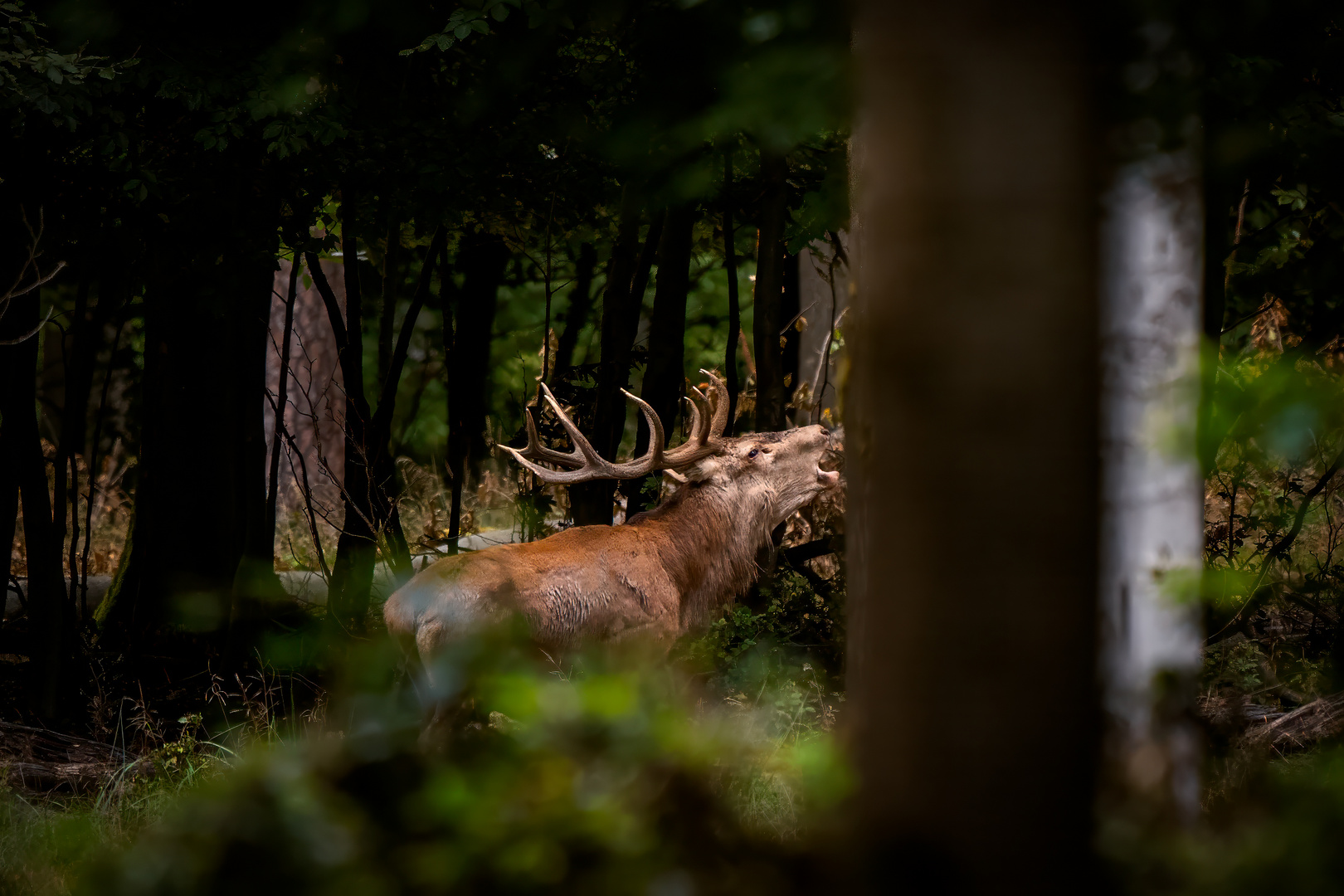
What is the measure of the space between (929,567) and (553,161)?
543 centimetres

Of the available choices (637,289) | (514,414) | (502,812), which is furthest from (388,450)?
(502,812)

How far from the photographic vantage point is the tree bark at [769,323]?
22.2 feet

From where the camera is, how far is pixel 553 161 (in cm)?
635

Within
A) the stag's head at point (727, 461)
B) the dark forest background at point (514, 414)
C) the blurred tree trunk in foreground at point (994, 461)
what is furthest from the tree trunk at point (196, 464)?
the blurred tree trunk in foreground at point (994, 461)

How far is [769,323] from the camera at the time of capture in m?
6.87

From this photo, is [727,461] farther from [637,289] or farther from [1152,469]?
[1152,469]

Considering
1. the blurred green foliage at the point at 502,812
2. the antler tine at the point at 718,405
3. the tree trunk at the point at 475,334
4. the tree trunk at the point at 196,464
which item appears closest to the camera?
the blurred green foliage at the point at 502,812

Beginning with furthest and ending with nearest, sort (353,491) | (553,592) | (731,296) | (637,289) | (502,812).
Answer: (731,296)
(637,289)
(353,491)
(553,592)
(502,812)

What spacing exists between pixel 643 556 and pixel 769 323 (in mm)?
2322

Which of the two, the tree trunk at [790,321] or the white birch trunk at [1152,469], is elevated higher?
the tree trunk at [790,321]

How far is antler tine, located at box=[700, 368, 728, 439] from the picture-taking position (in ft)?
18.4

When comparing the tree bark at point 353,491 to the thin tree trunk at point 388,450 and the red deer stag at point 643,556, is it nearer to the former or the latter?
the thin tree trunk at point 388,450

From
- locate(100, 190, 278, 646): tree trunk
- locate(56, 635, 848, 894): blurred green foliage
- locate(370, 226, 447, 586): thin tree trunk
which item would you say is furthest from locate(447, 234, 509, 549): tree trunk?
locate(56, 635, 848, 894): blurred green foliage

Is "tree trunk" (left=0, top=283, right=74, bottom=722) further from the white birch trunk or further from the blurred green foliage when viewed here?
the white birch trunk
